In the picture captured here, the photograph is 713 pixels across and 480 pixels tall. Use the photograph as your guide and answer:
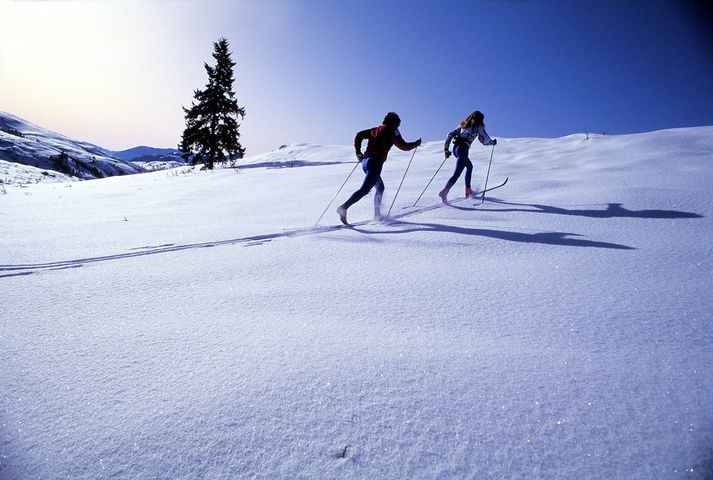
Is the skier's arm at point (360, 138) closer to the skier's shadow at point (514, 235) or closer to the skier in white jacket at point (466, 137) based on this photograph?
the skier's shadow at point (514, 235)

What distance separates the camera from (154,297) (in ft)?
6.49

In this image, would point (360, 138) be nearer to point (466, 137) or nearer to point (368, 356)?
point (466, 137)

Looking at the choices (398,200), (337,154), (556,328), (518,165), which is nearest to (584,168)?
(518,165)

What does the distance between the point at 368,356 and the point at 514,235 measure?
2.42 meters

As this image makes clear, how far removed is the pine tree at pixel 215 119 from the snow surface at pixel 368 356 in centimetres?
2177

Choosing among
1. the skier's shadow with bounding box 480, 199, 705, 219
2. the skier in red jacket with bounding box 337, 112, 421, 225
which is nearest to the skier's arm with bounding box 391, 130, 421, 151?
the skier in red jacket with bounding box 337, 112, 421, 225

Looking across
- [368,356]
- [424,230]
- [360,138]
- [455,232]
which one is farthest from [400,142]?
[368,356]

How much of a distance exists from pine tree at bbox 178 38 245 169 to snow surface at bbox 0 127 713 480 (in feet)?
71.4

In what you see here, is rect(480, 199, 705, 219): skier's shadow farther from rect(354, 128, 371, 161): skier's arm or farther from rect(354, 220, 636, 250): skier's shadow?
rect(354, 128, 371, 161): skier's arm

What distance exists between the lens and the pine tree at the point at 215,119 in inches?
889

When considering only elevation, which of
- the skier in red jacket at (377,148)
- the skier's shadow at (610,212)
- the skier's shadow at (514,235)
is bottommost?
the skier's shadow at (514,235)

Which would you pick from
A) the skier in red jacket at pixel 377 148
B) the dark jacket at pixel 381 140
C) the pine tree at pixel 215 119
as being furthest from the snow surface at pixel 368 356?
the pine tree at pixel 215 119

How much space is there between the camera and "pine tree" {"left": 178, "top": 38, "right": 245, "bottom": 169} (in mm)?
22578

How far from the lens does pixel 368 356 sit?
4.22ft
